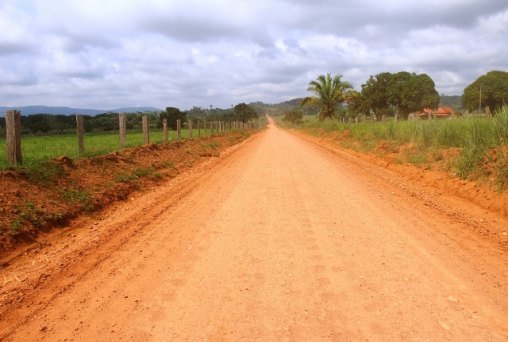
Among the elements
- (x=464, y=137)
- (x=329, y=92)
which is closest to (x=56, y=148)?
(x=464, y=137)

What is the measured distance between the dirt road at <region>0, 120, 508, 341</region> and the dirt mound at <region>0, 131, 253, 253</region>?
0.46 metres

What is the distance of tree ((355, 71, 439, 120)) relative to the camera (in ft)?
205

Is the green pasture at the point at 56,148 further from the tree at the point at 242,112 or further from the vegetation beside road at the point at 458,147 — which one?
the tree at the point at 242,112

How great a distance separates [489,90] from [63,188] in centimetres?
6069

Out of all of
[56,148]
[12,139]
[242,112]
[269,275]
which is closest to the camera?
[269,275]

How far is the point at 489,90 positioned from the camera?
187 ft

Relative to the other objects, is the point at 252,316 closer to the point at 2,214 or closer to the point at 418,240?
the point at 418,240

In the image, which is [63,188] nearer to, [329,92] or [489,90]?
[329,92]

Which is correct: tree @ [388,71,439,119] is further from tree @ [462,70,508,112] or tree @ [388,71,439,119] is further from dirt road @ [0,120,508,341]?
dirt road @ [0,120,508,341]

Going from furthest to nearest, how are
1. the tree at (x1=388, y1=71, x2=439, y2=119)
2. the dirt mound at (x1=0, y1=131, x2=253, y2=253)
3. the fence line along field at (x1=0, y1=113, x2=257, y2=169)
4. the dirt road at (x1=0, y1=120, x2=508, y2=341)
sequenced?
the tree at (x1=388, y1=71, x2=439, y2=119)
the fence line along field at (x1=0, y1=113, x2=257, y2=169)
the dirt mound at (x1=0, y1=131, x2=253, y2=253)
the dirt road at (x1=0, y1=120, x2=508, y2=341)

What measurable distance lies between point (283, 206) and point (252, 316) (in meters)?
4.16

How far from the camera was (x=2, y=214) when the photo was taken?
6.37 m

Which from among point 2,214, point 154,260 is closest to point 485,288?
point 154,260

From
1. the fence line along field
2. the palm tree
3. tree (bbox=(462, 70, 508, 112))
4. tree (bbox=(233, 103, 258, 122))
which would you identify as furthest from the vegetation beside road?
tree (bbox=(233, 103, 258, 122))
